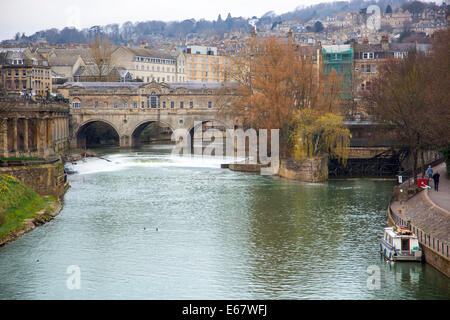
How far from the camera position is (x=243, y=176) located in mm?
52719

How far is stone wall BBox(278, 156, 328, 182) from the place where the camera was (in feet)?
163

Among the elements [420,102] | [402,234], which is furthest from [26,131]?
[402,234]

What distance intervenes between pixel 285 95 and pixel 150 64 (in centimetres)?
7871

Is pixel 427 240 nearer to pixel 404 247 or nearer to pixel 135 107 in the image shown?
pixel 404 247

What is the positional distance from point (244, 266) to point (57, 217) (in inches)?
553

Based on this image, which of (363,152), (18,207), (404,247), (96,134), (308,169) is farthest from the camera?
(96,134)

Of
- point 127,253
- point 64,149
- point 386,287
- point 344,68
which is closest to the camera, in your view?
point 386,287

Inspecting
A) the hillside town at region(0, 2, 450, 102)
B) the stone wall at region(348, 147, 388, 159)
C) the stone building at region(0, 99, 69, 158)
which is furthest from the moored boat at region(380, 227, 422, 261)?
the hillside town at region(0, 2, 450, 102)

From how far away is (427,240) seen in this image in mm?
26438

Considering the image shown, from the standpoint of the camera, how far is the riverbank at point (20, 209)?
31591 mm

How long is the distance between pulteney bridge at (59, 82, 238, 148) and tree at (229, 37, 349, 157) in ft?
73.6

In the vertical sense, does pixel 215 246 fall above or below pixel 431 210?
below
